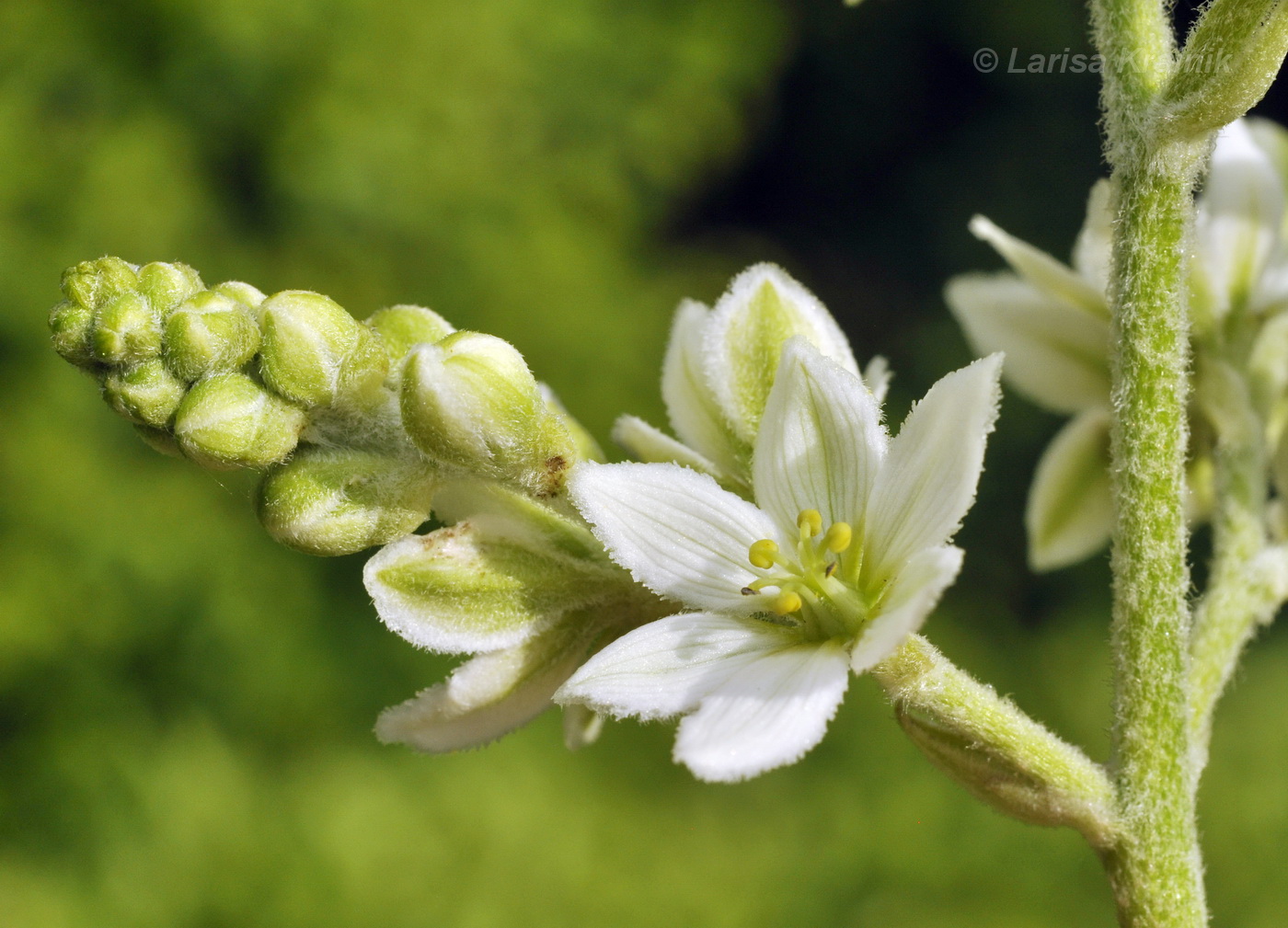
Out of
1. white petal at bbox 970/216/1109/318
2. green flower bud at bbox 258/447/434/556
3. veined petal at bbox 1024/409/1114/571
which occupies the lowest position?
veined petal at bbox 1024/409/1114/571

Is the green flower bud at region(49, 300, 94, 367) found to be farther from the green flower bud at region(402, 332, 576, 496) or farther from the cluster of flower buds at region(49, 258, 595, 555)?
the green flower bud at region(402, 332, 576, 496)

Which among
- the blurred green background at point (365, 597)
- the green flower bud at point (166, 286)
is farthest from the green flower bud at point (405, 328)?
the blurred green background at point (365, 597)

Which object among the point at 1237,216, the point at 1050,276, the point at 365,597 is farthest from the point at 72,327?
the point at 365,597

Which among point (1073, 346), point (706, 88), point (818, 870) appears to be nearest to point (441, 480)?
point (1073, 346)

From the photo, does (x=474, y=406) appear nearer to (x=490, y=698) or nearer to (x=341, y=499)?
(x=341, y=499)

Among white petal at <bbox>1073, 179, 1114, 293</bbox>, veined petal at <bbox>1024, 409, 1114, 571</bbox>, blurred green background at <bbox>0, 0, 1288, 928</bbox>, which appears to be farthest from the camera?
blurred green background at <bbox>0, 0, 1288, 928</bbox>

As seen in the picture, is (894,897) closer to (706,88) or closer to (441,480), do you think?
(706,88)

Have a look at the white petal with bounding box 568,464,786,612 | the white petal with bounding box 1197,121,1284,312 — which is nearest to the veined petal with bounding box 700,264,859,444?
the white petal with bounding box 568,464,786,612
